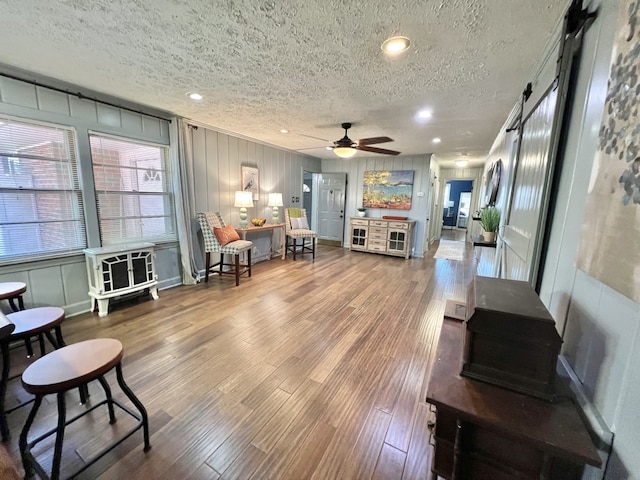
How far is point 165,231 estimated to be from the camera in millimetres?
3807

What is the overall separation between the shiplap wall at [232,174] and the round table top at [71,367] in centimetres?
292

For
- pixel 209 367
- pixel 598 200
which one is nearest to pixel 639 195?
pixel 598 200

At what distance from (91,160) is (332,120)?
2.99m

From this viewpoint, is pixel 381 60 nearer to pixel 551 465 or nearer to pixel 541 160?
pixel 541 160

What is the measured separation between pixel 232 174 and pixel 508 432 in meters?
4.81

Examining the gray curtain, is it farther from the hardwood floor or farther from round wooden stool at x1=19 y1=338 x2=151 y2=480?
round wooden stool at x1=19 y1=338 x2=151 y2=480

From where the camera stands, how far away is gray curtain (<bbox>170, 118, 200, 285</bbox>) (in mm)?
3652

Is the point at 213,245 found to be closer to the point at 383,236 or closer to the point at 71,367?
the point at 71,367

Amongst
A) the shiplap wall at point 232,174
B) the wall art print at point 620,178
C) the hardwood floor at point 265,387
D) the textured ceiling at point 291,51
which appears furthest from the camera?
the shiplap wall at point 232,174

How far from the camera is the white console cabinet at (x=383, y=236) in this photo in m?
6.04

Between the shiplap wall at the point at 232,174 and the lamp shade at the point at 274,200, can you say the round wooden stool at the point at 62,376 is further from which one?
the lamp shade at the point at 274,200

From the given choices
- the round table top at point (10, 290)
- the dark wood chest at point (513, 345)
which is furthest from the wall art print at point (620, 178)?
the round table top at point (10, 290)

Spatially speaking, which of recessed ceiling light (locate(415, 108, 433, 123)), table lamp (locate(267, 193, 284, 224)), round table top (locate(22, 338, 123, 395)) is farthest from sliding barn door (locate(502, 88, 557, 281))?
table lamp (locate(267, 193, 284, 224))

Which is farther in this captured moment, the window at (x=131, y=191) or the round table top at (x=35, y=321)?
the window at (x=131, y=191)
